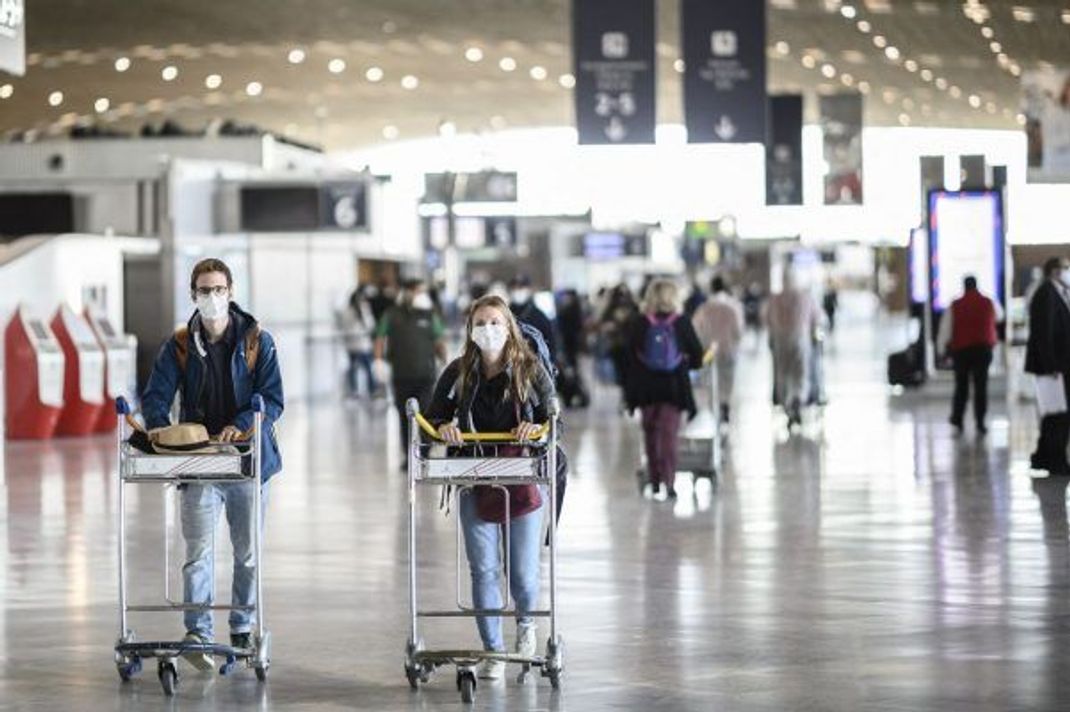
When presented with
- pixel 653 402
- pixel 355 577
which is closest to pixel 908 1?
pixel 653 402

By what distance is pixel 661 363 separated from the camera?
1812 centimetres

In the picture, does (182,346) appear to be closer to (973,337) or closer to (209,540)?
(209,540)

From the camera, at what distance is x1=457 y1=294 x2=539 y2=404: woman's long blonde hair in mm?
10039

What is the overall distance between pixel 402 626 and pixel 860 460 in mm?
11546

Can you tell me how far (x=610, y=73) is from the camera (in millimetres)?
28875

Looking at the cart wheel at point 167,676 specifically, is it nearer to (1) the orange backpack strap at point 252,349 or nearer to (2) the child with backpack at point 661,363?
(1) the orange backpack strap at point 252,349

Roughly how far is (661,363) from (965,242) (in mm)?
15271

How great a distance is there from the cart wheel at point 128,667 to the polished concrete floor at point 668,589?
7 cm

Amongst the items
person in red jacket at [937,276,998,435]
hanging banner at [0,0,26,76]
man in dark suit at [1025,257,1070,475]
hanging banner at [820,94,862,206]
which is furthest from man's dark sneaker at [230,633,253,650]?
hanging banner at [820,94,862,206]

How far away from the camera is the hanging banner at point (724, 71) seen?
95.3 ft

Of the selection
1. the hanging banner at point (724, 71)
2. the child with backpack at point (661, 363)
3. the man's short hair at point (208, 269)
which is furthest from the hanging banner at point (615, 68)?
the man's short hair at point (208, 269)

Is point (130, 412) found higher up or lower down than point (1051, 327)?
lower down

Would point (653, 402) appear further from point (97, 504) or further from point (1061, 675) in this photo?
point (1061, 675)

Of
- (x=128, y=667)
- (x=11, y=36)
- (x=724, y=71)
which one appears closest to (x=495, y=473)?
(x=128, y=667)
